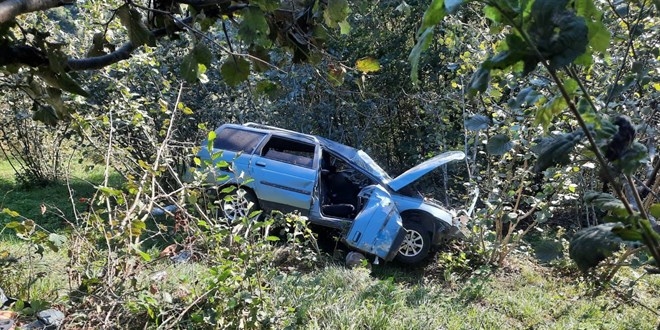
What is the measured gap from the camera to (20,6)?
140cm

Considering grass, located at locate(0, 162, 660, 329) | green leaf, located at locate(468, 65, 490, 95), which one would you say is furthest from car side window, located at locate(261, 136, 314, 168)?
green leaf, located at locate(468, 65, 490, 95)

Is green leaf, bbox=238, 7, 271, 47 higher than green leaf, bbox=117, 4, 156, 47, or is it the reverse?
green leaf, bbox=238, 7, 271, 47

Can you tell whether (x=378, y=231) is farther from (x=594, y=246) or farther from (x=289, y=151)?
(x=594, y=246)

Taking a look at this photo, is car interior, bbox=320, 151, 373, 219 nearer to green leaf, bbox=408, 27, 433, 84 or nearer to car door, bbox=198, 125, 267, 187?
car door, bbox=198, 125, 267, 187

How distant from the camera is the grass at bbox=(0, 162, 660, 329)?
13.6 ft

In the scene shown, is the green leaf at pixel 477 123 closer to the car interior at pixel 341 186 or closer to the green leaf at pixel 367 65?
the green leaf at pixel 367 65

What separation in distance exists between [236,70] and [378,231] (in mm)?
4727

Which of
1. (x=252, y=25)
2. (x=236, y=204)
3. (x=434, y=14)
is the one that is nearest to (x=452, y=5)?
(x=434, y=14)

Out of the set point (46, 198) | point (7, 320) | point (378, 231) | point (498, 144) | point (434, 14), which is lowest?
point (46, 198)

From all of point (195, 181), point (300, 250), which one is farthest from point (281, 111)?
point (195, 181)

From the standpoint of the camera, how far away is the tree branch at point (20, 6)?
4.40 feet

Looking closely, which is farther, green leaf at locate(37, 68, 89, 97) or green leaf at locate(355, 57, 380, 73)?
green leaf at locate(355, 57, 380, 73)

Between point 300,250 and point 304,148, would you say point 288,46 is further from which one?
point 304,148

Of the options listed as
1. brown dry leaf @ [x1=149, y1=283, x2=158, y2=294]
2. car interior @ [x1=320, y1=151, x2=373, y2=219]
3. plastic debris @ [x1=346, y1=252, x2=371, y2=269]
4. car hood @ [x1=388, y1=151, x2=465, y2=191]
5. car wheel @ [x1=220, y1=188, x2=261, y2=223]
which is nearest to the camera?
brown dry leaf @ [x1=149, y1=283, x2=158, y2=294]
